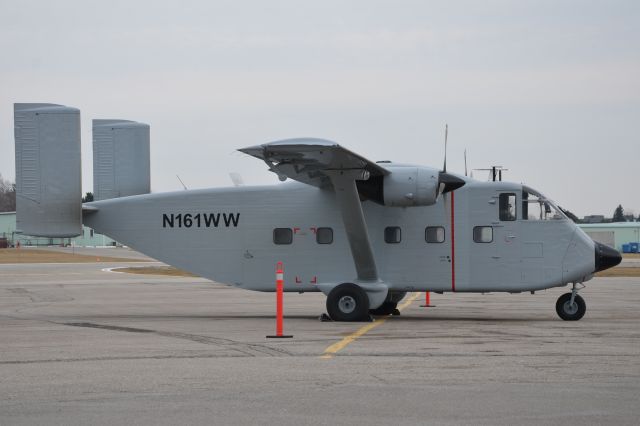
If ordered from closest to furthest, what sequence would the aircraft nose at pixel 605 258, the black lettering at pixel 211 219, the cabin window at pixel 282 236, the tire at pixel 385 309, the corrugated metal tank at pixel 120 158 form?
the aircraft nose at pixel 605 258, the cabin window at pixel 282 236, the black lettering at pixel 211 219, the tire at pixel 385 309, the corrugated metal tank at pixel 120 158

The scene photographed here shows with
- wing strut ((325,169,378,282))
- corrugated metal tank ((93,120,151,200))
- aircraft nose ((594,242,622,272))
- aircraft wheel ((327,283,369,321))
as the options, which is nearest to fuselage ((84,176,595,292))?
aircraft nose ((594,242,622,272))

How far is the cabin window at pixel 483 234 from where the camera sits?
20.9m

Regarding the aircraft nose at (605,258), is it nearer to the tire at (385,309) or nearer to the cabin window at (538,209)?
the cabin window at (538,209)

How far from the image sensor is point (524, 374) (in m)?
11.2

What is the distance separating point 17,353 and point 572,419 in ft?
27.7

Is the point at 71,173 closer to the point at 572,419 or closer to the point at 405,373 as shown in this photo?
the point at 405,373

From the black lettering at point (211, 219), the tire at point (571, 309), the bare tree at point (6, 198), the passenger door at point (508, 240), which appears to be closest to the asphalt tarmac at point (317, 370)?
the tire at point (571, 309)

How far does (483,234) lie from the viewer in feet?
68.6

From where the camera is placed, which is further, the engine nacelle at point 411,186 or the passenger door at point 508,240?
the passenger door at point 508,240

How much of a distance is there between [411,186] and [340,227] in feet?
7.71

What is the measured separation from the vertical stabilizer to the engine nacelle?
709 centimetres

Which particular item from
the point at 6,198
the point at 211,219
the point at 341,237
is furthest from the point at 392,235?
the point at 6,198

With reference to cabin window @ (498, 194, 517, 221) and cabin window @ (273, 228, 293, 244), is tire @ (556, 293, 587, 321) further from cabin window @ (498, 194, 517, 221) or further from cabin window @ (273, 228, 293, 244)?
cabin window @ (273, 228, 293, 244)

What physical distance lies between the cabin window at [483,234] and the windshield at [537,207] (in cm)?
79
